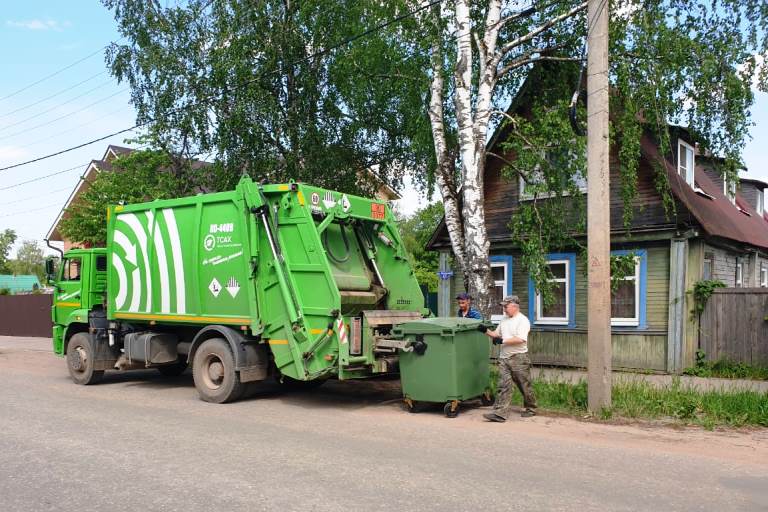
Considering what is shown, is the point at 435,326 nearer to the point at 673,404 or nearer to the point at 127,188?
the point at 673,404

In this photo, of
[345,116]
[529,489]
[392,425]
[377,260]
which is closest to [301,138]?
[345,116]

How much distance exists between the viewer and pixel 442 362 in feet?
27.8

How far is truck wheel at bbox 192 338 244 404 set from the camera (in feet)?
31.2

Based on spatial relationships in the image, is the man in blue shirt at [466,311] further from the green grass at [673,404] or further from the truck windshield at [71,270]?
the truck windshield at [71,270]

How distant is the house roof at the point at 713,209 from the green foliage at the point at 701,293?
36.7 inches

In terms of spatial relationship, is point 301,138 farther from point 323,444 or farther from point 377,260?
point 323,444

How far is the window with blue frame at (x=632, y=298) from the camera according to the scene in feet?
43.9

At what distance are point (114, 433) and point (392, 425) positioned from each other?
312cm

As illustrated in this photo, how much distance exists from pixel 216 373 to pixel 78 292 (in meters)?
3.83

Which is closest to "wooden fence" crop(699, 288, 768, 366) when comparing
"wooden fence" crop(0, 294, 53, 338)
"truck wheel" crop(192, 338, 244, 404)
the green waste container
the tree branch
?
the tree branch

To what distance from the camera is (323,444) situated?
276 inches

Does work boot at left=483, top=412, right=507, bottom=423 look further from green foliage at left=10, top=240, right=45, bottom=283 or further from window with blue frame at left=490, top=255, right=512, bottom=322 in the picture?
green foliage at left=10, top=240, right=45, bottom=283

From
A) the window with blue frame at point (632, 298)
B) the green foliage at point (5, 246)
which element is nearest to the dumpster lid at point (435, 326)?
the window with blue frame at point (632, 298)

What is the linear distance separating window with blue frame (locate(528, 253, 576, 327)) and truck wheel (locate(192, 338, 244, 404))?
7161mm
